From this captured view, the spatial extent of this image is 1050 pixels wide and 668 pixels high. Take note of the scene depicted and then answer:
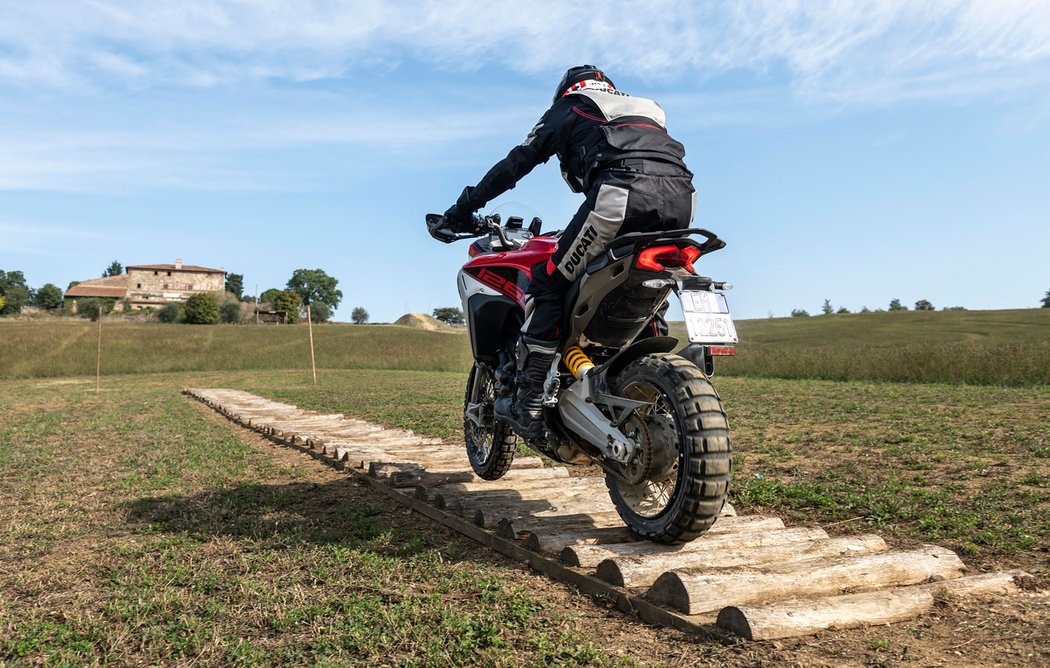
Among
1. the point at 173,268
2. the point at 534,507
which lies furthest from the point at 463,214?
the point at 173,268

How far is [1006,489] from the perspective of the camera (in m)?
5.53

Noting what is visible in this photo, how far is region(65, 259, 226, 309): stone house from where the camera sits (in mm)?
130375

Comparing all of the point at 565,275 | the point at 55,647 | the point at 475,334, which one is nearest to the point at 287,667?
the point at 55,647

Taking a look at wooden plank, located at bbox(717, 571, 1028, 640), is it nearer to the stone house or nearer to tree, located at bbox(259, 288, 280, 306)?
tree, located at bbox(259, 288, 280, 306)

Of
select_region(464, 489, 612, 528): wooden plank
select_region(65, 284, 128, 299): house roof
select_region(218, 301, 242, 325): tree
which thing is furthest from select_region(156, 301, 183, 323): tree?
select_region(464, 489, 612, 528): wooden plank

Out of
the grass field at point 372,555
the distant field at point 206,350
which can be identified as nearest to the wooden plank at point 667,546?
the grass field at point 372,555

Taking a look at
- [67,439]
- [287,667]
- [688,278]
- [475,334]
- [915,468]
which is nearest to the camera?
[287,667]

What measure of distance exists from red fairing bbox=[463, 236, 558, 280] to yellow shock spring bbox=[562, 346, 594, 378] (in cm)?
58

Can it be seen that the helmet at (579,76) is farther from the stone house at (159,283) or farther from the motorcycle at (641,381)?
the stone house at (159,283)

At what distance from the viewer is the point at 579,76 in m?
4.54

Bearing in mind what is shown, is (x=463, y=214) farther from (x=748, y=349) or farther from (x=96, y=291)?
(x=96, y=291)

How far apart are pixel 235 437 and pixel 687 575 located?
889cm

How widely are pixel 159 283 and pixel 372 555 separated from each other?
146 meters

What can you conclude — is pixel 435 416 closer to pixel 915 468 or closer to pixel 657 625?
pixel 915 468
